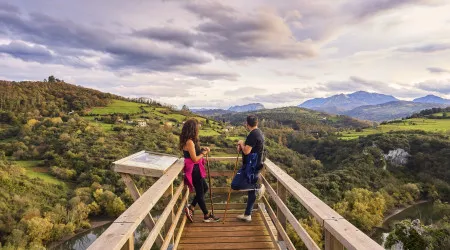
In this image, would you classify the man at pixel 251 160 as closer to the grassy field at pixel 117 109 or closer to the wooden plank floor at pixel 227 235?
the wooden plank floor at pixel 227 235

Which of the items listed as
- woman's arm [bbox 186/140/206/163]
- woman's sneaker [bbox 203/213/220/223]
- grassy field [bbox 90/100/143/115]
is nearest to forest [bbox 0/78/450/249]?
grassy field [bbox 90/100/143/115]

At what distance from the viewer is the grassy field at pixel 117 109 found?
65500 millimetres

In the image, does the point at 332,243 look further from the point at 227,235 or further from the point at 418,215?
the point at 418,215

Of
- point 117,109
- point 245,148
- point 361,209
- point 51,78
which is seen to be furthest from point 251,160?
point 51,78

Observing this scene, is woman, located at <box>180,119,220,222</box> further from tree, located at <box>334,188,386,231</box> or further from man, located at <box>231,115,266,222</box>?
tree, located at <box>334,188,386,231</box>

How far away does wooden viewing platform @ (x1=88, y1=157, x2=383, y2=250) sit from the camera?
2.12 metres

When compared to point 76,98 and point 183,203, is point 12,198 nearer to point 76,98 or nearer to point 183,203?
point 183,203

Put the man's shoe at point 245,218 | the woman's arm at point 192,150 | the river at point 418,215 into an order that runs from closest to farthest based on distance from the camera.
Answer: the woman's arm at point 192,150 < the man's shoe at point 245,218 < the river at point 418,215

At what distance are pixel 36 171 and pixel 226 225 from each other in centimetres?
4338

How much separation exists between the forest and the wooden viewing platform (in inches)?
756

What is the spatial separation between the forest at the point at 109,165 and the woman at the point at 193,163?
19.3 m

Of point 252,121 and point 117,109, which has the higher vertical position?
point 252,121

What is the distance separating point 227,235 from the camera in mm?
4652

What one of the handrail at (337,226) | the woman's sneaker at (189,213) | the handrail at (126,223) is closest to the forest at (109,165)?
the woman's sneaker at (189,213)
